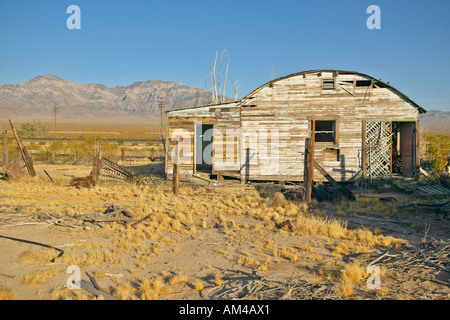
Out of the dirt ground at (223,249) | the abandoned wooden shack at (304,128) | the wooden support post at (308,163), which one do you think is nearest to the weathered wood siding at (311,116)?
the abandoned wooden shack at (304,128)

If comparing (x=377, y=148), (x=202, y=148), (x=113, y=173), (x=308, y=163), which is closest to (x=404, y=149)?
(x=377, y=148)

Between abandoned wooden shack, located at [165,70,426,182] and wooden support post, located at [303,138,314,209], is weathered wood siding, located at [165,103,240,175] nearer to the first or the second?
abandoned wooden shack, located at [165,70,426,182]

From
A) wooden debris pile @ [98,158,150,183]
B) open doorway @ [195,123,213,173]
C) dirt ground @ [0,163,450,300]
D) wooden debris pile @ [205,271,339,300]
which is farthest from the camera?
open doorway @ [195,123,213,173]

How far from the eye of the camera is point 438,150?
15633 millimetres

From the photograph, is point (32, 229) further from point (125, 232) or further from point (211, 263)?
point (211, 263)

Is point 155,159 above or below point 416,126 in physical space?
below

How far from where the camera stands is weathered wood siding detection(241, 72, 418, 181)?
46.5 ft

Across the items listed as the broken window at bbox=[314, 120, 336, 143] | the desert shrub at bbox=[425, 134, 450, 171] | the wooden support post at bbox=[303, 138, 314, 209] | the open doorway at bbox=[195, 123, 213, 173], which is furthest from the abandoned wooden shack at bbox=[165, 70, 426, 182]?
the wooden support post at bbox=[303, 138, 314, 209]

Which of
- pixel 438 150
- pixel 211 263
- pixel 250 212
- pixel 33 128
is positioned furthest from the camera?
pixel 33 128

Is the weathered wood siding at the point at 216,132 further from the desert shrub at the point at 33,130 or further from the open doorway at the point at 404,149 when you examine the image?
the desert shrub at the point at 33,130

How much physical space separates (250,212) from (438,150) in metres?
11.0

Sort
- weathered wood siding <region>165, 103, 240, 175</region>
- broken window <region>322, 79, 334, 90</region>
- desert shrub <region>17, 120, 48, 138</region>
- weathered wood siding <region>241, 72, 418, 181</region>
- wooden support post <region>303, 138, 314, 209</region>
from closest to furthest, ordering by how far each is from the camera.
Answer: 1. wooden support post <region>303, 138, 314, 209</region>
2. weathered wood siding <region>241, 72, 418, 181</region>
3. broken window <region>322, 79, 334, 90</region>
4. weathered wood siding <region>165, 103, 240, 175</region>
5. desert shrub <region>17, 120, 48, 138</region>

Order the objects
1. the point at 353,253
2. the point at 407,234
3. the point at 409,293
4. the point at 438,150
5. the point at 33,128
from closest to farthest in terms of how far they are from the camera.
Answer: the point at 409,293 → the point at 353,253 → the point at 407,234 → the point at 438,150 → the point at 33,128

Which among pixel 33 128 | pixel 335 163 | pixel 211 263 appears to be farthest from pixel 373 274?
pixel 33 128
